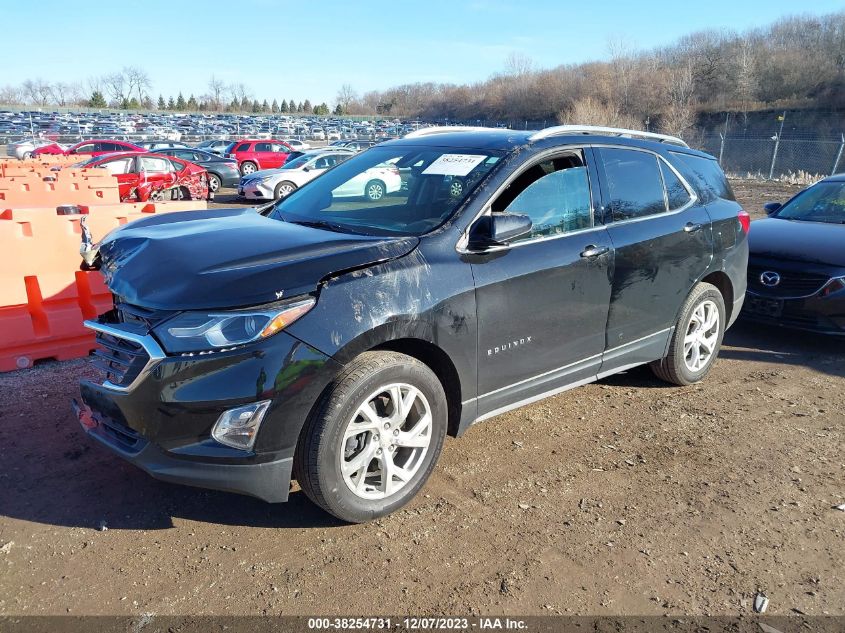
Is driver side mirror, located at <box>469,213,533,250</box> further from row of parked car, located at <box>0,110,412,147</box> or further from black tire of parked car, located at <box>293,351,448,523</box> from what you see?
row of parked car, located at <box>0,110,412,147</box>

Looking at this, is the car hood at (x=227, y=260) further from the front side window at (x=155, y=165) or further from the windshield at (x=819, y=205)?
the front side window at (x=155, y=165)

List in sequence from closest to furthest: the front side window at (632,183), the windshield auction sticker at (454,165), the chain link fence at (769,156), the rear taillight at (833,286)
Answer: the windshield auction sticker at (454,165)
the front side window at (632,183)
the rear taillight at (833,286)
the chain link fence at (769,156)

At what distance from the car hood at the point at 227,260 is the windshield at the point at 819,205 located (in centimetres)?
570

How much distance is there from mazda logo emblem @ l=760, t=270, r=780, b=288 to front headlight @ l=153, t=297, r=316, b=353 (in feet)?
16.7

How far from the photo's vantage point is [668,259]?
14.8 feet

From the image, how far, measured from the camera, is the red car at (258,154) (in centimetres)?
2719

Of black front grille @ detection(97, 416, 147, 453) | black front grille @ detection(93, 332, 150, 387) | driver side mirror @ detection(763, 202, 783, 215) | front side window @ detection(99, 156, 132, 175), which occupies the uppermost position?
front side window @ detection(99, 156, 132, 175)

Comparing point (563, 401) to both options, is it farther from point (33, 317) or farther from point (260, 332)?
point (33, 317)

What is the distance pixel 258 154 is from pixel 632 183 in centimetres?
2529

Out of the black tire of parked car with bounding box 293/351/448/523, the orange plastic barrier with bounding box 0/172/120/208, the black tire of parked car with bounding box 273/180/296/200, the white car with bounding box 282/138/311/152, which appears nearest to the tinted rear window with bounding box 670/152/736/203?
the black tire of parked car with bounding box 293/351/448/523

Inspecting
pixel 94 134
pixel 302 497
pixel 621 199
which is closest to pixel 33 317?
pixel 302 497

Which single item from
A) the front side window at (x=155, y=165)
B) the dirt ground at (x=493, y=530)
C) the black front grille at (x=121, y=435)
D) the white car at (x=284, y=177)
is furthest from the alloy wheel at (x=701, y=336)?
the front side window at (x=155, y=165)

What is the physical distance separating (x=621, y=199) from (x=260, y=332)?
263cm

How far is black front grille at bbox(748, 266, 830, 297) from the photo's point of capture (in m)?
5.90
